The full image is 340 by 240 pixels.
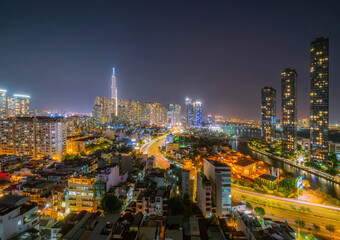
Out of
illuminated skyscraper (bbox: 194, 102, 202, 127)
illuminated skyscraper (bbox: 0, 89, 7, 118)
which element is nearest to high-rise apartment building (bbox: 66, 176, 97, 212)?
illuminated skyscraper (bbox: 0, 89, 7, 118)

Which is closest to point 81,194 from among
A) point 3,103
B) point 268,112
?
point 268,112

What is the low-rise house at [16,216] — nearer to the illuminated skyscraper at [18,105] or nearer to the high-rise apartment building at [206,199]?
the high-rise apartment building at [206,199]

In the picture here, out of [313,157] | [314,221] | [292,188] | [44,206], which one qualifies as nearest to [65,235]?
[44,206]

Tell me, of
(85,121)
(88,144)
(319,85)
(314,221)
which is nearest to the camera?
(314,221)

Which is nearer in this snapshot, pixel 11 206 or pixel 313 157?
pixel 11 206

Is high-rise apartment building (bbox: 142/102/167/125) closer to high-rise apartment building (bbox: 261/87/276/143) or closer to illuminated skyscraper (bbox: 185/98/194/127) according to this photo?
illuminated skyscraper (bbox: 185/98/194/127)

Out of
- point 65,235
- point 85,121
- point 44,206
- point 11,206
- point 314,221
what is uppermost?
point 85,121

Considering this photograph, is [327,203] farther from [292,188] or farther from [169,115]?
[169,115]
